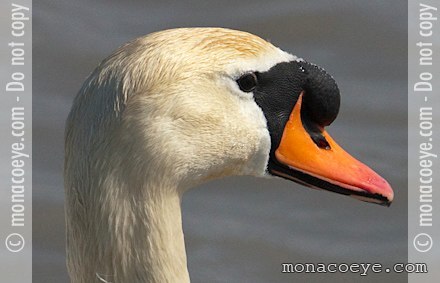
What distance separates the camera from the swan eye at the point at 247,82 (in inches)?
164

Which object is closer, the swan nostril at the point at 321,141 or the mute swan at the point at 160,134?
the mute swan at the point at 160,134

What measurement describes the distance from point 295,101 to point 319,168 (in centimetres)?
23

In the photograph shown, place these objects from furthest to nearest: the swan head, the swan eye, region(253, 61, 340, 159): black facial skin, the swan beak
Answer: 1. the swan beak
2. region(253, 61, 340, 159): black facial skin
3. the swan eye
4. the swan head

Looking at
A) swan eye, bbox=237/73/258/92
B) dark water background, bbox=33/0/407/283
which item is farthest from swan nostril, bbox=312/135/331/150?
dark water background, bbox=33/0/407/283

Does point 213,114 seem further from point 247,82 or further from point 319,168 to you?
point 319,168

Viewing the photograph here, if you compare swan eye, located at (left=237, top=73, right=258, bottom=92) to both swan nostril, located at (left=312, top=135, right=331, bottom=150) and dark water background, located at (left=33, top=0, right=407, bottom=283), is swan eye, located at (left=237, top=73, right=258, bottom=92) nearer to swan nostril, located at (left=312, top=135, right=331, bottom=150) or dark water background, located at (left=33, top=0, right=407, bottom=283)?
swan nostril, located at (left=312, top=135, right=331, bottom=150)

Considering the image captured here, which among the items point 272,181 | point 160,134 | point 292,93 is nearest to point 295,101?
point 292,93

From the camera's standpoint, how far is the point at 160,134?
13.0 ft

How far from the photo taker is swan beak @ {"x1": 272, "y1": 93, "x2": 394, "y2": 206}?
4.38 meters

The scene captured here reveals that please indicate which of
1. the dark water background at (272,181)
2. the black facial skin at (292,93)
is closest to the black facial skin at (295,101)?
the black facial skin at (292,93)

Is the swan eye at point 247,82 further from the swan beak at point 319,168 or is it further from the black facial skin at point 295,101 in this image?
the swan beak at point 319,168
